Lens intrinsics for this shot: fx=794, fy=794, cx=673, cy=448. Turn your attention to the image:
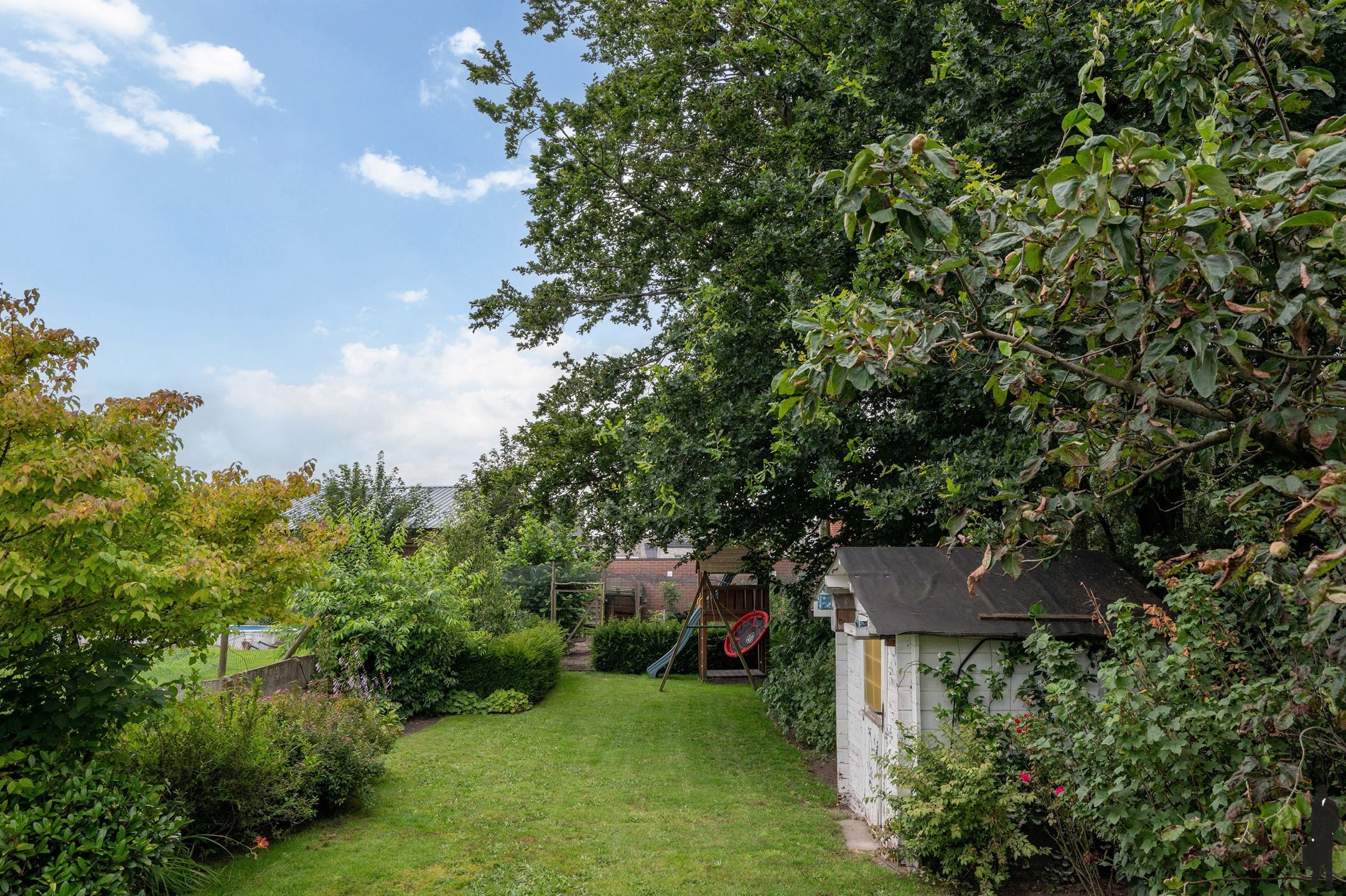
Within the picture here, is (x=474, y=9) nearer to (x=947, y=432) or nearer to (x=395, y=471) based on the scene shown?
(x=947, y=432)

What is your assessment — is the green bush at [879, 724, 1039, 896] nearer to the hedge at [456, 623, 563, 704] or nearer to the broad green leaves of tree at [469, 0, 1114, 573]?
the broad green leaves of tree at [469, 0, 1114, 573]

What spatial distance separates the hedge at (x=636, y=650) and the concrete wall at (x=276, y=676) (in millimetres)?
8227

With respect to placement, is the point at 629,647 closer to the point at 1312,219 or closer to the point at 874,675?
the point at 874,675

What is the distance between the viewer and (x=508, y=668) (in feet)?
45.3

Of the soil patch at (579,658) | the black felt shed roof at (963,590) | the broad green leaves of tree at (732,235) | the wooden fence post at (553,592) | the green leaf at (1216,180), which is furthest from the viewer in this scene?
the wooden fence post at (553,592)

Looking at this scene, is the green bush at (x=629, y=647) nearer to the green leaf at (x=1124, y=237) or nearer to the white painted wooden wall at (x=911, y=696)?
the white painted wooden wall at (x=911, y=696)

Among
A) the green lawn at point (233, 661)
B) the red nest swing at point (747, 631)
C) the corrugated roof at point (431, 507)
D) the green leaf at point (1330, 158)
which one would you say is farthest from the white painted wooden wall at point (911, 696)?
the green lawn at point (233, 661)

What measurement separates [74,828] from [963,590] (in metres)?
6.17

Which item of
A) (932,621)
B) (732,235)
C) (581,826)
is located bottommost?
(581,826)

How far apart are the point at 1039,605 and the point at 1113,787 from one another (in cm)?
178

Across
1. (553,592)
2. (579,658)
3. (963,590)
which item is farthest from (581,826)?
(579,658)

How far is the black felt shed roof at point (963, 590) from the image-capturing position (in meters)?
6.12

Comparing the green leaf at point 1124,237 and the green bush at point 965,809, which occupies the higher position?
the green leaf at point 1124,237

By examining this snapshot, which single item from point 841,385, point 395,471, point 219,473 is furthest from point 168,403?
point 395,471
